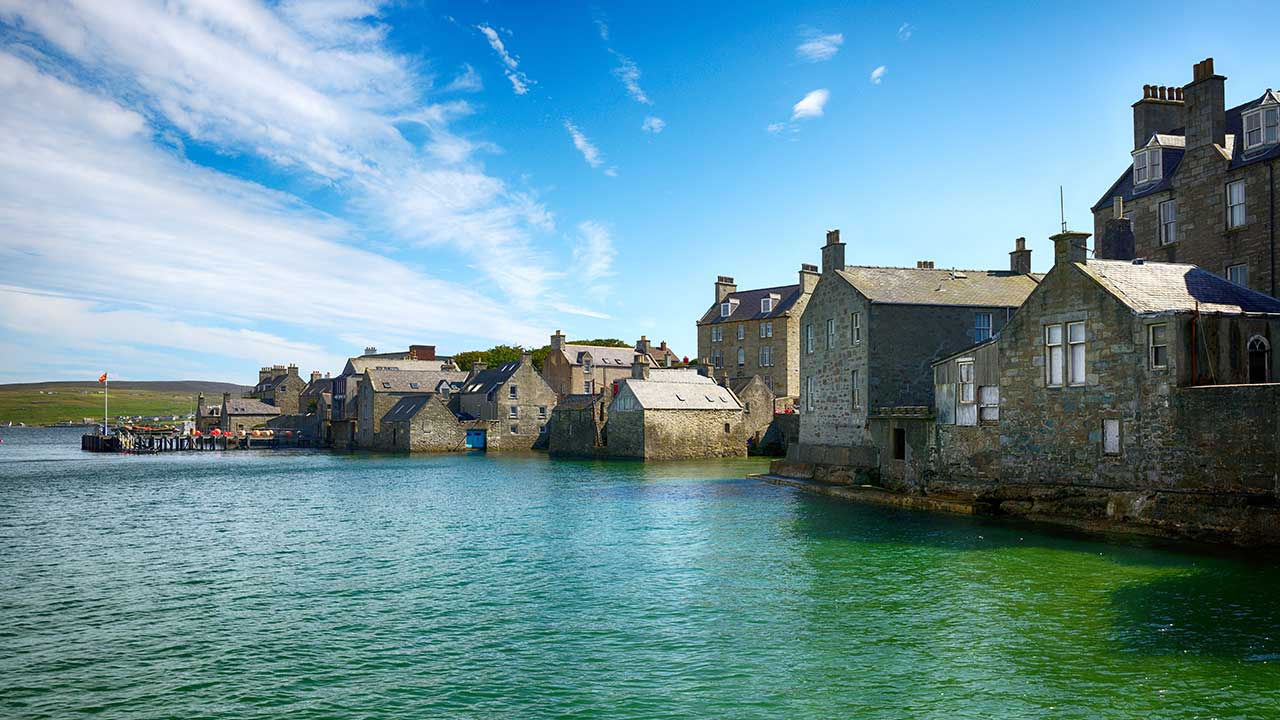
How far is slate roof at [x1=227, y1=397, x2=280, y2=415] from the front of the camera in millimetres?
98375

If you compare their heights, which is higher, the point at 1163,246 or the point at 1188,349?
the point at 1163,246

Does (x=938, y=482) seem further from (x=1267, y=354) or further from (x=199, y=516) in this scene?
(x=199, y=516)

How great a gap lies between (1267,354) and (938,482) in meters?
10.4

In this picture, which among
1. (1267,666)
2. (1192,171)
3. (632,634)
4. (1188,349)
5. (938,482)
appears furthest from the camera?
(1192,171)

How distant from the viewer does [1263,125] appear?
2847 cm

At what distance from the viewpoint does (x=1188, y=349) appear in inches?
821

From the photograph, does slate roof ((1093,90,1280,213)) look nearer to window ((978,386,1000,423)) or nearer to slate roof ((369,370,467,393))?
window ((978,386,1000,423))

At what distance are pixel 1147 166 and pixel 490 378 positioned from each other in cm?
5850

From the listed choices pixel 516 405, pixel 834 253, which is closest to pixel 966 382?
pixel 834 253

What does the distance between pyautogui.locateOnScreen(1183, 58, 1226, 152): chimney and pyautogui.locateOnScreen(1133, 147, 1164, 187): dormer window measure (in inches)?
69.9

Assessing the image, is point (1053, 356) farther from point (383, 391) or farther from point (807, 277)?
point (383, 391)

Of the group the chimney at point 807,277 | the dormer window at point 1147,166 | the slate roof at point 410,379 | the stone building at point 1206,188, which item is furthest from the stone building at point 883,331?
the slate roof at point 410,379

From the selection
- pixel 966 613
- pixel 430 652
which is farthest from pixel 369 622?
pixel 966 613

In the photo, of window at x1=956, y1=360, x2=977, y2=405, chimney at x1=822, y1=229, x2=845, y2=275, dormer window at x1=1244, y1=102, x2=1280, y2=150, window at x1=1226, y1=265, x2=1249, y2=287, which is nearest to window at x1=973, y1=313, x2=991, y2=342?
chimney at x1=822, y1=229, x2=845, y2=275
